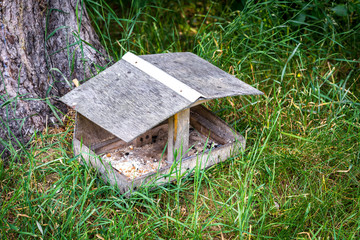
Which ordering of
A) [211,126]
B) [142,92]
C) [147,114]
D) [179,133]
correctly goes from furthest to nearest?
[211,126], [179,133], [142,92], [147,114]

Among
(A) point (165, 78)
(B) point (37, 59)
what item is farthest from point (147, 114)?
(B) point (37, 59)

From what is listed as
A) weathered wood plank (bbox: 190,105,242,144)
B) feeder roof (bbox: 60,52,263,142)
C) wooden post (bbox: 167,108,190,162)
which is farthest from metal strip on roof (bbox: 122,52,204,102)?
weathered wood plank (bbox: 190,105,242,144)

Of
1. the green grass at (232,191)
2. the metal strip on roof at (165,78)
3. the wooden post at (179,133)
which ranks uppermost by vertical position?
the metal strip on roof at (165,78)

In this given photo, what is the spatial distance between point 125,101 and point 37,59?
1.04 metres

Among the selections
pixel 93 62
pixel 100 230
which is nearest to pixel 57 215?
pixel 100 230

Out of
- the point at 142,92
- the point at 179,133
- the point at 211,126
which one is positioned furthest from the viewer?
the point at 211,126

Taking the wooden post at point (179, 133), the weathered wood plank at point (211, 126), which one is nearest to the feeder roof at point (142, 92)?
the wooden post at point (179, 133)

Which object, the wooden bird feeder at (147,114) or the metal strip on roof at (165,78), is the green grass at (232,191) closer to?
the wooden bird feeder at (147,114)

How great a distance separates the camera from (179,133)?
2656 mm

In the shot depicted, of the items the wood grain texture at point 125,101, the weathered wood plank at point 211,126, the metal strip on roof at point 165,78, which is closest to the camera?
the wood grain texture at point 125,101

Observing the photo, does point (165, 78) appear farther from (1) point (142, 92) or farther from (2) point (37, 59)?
(2) point (37, 59)

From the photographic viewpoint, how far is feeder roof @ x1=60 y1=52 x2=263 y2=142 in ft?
7.76

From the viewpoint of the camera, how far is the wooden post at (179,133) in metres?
2.61

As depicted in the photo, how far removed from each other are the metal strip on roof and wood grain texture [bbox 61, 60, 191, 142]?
0.03 m
